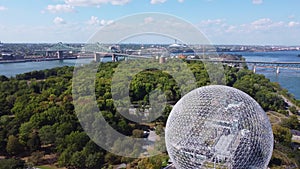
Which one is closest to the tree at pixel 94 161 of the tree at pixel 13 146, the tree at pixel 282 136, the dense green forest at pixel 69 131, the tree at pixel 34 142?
the dense green forest at pixel 69 131

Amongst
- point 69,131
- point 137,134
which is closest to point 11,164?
point 69,131

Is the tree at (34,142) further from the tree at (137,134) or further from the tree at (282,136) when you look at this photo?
the tree at (282,136)

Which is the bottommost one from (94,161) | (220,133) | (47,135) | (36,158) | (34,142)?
(36,158)

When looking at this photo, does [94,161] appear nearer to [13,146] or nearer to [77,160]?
[77,160]

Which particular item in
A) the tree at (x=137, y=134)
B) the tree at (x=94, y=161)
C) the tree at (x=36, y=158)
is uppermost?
the tree at (x=137, y=134)

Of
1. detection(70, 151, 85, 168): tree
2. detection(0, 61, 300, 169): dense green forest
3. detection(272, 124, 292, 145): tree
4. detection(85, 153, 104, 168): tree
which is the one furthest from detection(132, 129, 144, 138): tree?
detection(272, 124, 292, 145): tree

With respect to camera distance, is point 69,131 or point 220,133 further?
point 69,131

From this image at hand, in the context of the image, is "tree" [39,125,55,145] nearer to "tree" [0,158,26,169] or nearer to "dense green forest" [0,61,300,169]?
"dense green forest" [0,61,300,169]

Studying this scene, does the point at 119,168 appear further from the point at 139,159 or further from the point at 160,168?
the point at 160,168
